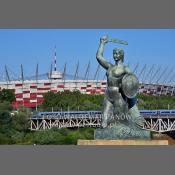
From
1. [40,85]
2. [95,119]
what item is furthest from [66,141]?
[40,85]

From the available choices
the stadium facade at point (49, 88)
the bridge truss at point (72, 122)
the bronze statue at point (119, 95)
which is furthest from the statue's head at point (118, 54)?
the stadium facade at point (49, 88)

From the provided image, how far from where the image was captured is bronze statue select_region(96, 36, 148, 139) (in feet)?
74.6

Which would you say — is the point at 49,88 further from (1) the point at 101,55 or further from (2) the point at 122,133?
(2) the point at 122,133

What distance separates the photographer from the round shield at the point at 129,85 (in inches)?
893

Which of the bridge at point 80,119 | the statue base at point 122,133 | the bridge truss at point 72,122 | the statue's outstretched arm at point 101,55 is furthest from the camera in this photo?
the bridge truss at point 72,122

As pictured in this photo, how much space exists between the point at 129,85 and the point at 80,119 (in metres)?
27.8

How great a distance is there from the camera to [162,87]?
81875 mm

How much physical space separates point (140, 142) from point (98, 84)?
58188mm

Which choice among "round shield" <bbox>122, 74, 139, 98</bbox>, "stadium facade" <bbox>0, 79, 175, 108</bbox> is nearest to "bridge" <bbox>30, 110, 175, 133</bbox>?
"stadium facade" <bbox>0, 79, 175, 108</bbox>

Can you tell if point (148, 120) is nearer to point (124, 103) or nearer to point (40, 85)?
point (124, 103)

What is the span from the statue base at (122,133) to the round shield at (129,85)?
1163 mm

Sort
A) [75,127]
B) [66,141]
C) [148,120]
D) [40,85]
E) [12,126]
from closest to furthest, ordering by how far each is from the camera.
A: [66,141]
[12,126]
[148,120]
[75,127]
[40,85]

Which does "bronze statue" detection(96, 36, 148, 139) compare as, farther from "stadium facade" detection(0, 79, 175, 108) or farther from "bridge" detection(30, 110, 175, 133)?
"stadium facade" detection(0, 79, 175, 108)

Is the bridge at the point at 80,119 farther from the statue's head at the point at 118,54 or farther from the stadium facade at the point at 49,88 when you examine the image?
the statue's head at the point at 118,54
